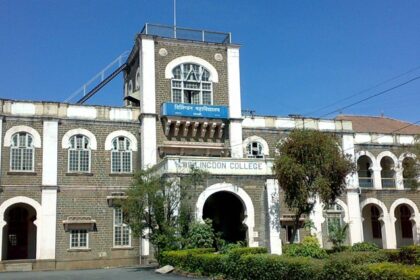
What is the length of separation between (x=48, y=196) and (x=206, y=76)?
489 inches

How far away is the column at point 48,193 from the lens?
30.4 meters

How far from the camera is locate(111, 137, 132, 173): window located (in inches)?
1296

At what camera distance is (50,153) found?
3138cm

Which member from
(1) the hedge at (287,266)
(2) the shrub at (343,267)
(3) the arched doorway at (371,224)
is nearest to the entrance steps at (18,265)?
(1) the hedge at (287,266)

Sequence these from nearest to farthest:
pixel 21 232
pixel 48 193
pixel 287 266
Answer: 1. pixel 287 266
2. pixel 48 193
3. pixel 21 232

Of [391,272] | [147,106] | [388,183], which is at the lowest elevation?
[391,272]

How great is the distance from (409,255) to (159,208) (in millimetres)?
11836

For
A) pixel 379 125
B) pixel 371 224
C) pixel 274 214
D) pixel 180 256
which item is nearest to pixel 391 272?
pixel 180 256

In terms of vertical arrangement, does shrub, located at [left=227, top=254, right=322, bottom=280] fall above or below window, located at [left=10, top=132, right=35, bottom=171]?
below

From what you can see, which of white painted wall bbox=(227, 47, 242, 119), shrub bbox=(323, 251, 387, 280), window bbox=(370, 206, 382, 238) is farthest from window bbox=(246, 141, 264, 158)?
shrub bbox=(323, 251, 387, 280)

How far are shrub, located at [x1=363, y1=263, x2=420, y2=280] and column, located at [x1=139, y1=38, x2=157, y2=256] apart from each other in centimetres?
1982

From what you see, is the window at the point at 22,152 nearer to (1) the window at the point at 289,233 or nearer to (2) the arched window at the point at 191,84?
(2) the arched window at the point at 191,84

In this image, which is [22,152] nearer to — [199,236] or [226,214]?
[199,236]

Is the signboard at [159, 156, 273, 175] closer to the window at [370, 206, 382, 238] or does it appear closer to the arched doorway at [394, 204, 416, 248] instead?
the window at [370, 206, 382, 238]
